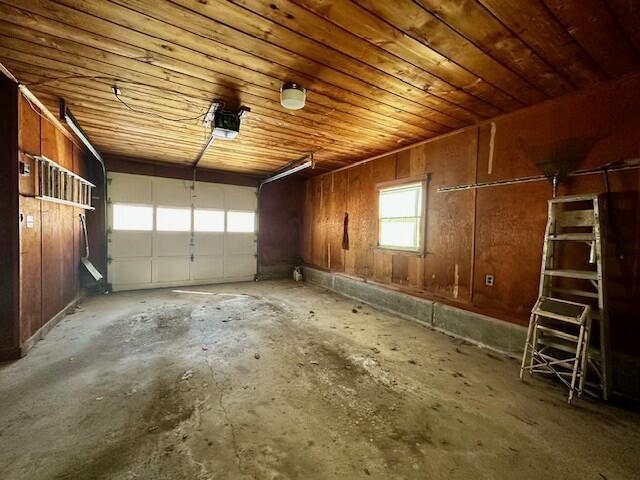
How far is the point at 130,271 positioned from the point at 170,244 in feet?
3.08

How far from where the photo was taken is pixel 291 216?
7.64 metres

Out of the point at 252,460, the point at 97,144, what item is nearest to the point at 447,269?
the point at 252,460

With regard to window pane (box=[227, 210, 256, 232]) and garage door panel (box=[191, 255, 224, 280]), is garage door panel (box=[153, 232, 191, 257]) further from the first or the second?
window pane (box=[227, 210, 256, 232])

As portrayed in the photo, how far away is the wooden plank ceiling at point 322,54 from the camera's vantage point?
5.65ft

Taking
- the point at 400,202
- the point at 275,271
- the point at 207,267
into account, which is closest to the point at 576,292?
the point at 400,202

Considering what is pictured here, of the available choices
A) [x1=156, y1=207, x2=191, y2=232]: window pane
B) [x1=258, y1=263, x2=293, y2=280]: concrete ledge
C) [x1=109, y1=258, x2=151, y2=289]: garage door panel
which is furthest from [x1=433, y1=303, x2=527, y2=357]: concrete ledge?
[x1=109, y1=258, x2=151, y2=289]: garage door panel

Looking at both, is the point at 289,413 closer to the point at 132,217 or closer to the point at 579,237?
the point at 579,237

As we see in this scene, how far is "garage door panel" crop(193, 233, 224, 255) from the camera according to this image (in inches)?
257

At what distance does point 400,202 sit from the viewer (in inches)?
178

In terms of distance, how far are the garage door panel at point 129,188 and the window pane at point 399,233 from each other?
16.5ft

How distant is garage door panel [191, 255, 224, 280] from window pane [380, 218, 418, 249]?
4.12 m

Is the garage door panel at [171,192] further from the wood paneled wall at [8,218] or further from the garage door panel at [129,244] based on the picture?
the wood paneled wall at [8,218]

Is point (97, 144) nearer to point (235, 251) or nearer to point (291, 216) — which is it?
point (235, 251)

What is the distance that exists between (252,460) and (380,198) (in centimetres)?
417
